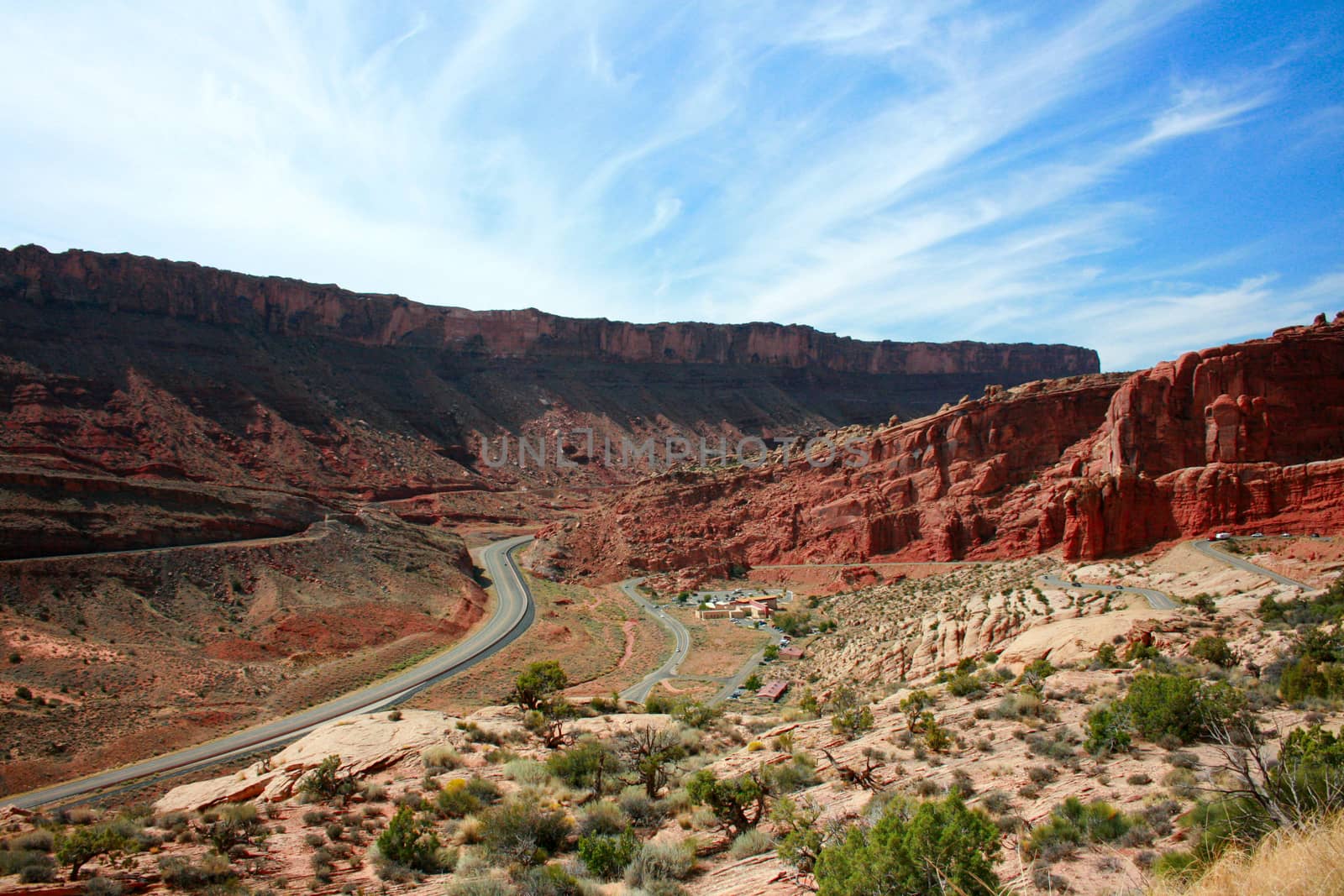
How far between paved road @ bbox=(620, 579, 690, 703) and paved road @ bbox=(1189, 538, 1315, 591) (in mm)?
21795

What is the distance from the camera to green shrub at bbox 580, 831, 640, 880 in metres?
11.9

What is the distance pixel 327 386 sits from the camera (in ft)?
318

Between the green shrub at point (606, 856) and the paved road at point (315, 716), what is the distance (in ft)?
64.3

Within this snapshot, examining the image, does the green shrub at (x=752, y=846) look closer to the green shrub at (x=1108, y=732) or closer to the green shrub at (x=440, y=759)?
the green shrub at (x=1108, y=732)

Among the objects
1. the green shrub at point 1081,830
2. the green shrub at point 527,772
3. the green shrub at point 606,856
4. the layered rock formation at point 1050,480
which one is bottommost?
the green shrub at point 527,772

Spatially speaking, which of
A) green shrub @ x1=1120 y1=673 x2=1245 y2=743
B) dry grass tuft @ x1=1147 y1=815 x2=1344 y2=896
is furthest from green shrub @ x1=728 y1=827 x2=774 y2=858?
green shrub @ x1=1120 y1=673 x2=1245 y2=743

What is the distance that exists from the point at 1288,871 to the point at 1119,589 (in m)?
24.6

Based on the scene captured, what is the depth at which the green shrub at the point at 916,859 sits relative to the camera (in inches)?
335

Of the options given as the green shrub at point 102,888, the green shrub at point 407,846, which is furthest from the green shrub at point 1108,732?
the green shrub at point 102,888

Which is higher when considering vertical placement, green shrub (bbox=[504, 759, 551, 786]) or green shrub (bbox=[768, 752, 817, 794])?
green shrub (bbox=[768, 752, 817, 794])

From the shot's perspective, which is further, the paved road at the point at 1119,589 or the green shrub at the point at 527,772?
the paved road at the point at 1119,589

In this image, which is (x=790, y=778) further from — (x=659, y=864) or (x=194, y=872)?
(x=194, y=872)

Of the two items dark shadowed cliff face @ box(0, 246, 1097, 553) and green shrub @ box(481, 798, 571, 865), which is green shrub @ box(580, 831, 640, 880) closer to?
green shrub @ box(481, 798, 571, 865)

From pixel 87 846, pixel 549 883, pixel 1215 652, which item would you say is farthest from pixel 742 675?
pixel 87 846
